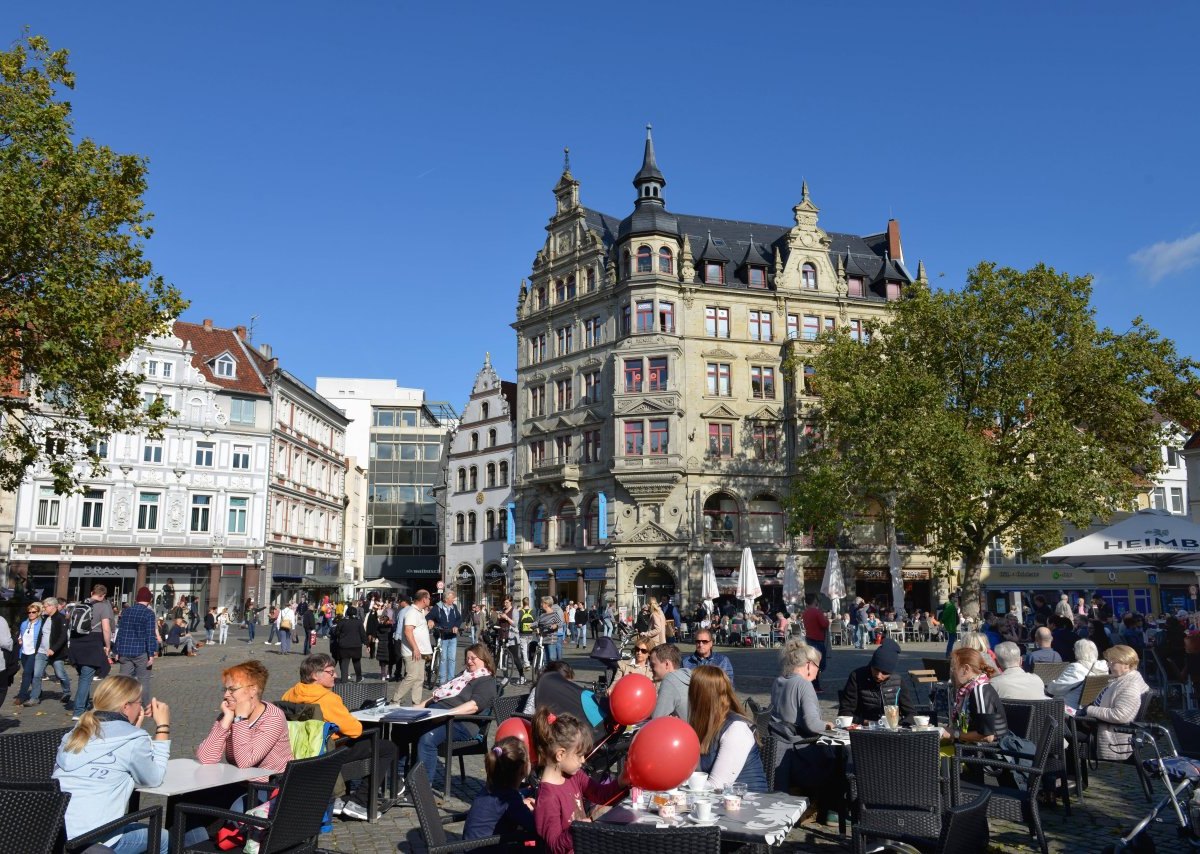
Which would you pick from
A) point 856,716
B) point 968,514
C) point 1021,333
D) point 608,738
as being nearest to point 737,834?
point 608,738

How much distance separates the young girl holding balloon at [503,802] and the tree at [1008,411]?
29.6 meters

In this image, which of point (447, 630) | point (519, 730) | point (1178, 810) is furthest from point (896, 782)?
point (447, 630)

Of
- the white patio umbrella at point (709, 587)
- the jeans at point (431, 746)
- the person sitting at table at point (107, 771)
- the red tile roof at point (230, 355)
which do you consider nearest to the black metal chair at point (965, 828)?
the person sitting at table at point (107, 771)

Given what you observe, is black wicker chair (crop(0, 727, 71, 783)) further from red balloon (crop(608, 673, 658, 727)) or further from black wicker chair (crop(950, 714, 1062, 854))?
black wicker chair (crop(950, 714, 1062, 854))

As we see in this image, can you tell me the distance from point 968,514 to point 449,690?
2698 centimetres

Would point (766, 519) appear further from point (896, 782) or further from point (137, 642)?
point (896, 782)

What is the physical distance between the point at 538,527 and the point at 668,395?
416 inches

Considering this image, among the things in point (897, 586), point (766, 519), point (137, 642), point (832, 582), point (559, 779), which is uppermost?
point (766, 519)

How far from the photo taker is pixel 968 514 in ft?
110

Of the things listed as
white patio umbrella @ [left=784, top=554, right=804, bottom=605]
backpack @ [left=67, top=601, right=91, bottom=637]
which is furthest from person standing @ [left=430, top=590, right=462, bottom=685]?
white patio umbrella @ [left=784, top=554, right=804, bottom=605]

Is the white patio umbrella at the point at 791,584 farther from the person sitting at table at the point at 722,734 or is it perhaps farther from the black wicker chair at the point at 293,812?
the black wicker chair at the point at 293,812

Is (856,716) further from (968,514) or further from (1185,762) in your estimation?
(968,514)

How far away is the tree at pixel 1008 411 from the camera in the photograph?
33344 mm

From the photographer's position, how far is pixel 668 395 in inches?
1820
